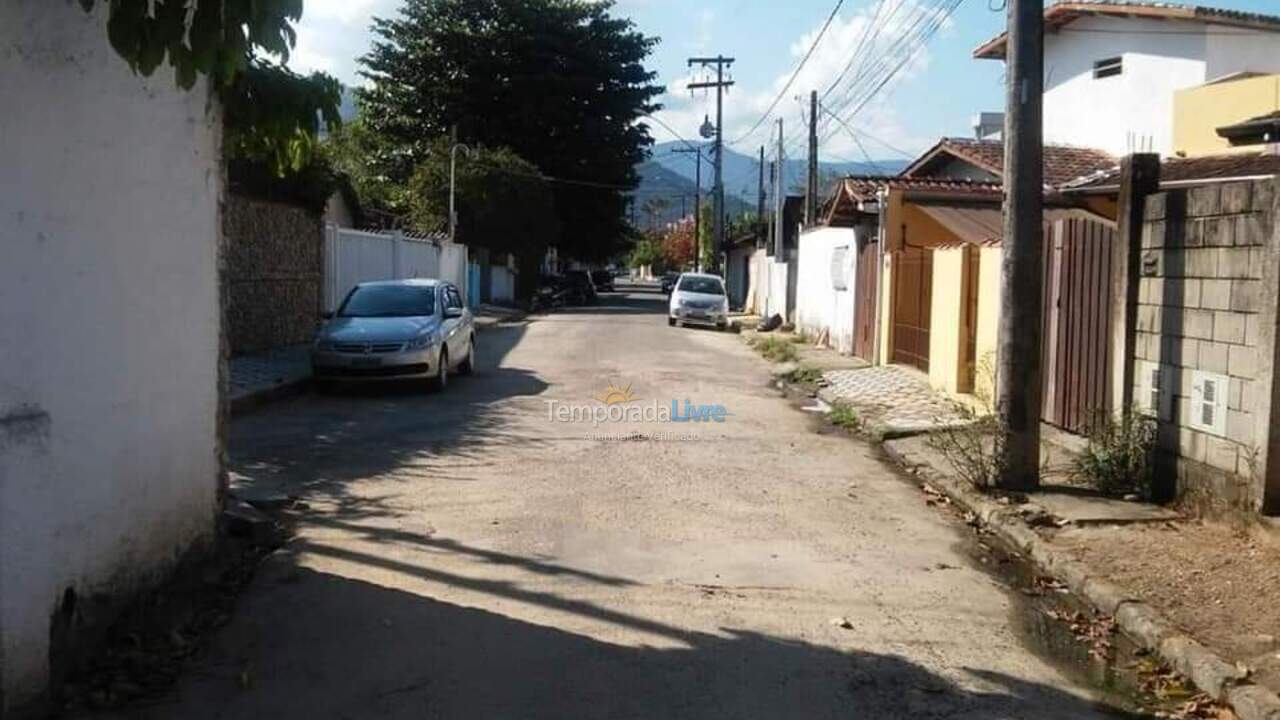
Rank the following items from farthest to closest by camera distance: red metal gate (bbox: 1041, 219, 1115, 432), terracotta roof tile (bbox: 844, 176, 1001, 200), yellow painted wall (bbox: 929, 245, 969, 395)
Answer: terracotta roof tile (bbox: 844, 176, 1001, 200)
yellow painted wall (bbox: 929, 245, 969, 395)
red metal gate (bbox: 1041, 219, 1115, 432)

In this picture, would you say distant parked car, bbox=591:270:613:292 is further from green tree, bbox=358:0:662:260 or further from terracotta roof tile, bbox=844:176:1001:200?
terracotta roof tile, bbox=844:176:1001:200

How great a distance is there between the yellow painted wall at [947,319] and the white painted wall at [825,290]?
20.0ft

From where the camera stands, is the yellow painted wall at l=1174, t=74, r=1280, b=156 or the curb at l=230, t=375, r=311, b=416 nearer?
the curb at l=230, t=375, r=311, b=416

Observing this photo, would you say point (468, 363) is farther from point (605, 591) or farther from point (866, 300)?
point (605, 591)

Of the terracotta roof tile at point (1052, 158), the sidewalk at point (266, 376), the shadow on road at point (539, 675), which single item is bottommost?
the shadow on road at point (539, 675)

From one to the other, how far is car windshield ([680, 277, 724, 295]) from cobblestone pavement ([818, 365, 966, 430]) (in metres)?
14.1

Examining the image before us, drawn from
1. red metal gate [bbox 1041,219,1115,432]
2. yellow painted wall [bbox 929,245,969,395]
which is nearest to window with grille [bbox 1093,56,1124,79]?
yellow painted wall [bbox 929,245,969,395]

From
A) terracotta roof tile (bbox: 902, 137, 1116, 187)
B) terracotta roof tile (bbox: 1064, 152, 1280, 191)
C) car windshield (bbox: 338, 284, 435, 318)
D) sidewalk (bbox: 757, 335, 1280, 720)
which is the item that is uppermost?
terracotta roof tile (bbox: 902, 137, 1116, 187)

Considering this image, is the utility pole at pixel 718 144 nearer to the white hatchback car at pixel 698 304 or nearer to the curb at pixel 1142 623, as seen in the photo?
the white hatchback car at pixel 698 304

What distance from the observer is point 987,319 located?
43.0ft

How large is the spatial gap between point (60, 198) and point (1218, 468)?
6.79 metres

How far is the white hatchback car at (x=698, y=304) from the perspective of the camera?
104ft

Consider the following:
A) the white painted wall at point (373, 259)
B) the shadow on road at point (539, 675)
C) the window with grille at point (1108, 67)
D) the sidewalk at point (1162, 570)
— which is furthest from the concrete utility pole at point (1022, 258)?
the window with grille at point (1108, 67)

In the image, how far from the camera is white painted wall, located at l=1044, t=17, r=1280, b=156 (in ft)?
83.7
